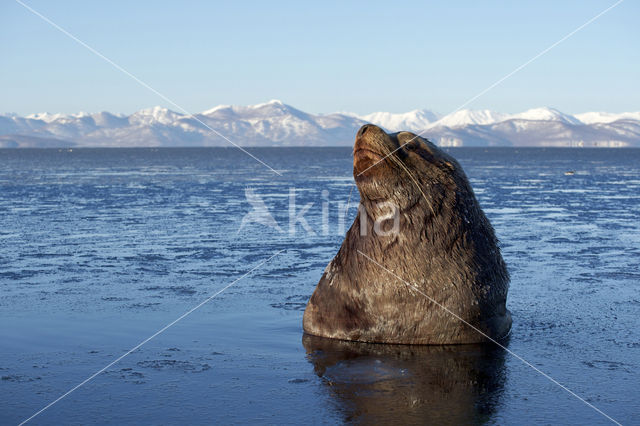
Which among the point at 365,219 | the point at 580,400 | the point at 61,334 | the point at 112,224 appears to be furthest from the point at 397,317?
the point at 112,224

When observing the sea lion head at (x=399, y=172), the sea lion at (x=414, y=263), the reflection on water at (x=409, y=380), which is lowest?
the reflection on water at (x=409, y=380)

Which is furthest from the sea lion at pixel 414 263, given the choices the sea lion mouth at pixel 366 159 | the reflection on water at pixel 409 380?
the reflection on water at pixel 409 380

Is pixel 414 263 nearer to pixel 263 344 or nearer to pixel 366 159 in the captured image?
pixel 366 159

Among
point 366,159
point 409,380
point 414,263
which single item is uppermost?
point 366,159

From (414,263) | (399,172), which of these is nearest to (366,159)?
(399,172)

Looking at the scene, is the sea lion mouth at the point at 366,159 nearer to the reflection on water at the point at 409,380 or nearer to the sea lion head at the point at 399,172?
the sea lion head at the point at 399,172

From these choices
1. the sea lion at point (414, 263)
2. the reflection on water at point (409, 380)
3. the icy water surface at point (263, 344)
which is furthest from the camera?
the sea lion at point (414, 263)

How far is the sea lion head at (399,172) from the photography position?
27.9ft

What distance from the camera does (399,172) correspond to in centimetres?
867

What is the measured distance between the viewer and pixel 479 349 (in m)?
8.43

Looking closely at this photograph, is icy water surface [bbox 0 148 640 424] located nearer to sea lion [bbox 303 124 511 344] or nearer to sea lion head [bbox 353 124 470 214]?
sea lion [bbox 303 124 511 344]

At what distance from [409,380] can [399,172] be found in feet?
7.93

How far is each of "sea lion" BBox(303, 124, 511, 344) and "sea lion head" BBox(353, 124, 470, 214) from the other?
11mm

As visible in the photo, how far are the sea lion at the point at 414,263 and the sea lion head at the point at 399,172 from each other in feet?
0.04
